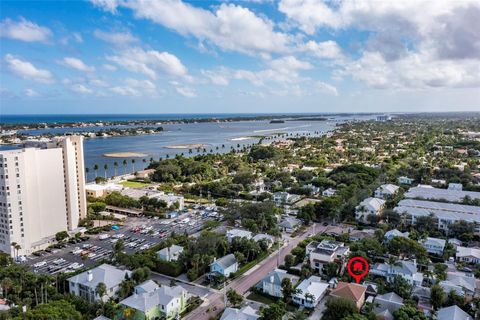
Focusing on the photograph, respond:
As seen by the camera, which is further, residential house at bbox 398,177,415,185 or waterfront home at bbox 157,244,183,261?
residential house at bbox 398,177,415,185

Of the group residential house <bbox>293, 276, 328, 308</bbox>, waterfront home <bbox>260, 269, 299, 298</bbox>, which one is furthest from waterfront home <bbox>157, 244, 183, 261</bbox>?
residential house <bbox>293, 276, 328, 308</bbox>

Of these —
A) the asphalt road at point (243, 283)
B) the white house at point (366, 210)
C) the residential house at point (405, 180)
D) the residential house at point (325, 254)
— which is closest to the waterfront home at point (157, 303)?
the asphalt road at point (243, 283)

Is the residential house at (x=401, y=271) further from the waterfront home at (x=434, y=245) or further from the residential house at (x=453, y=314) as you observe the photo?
the waterfront home at (x=434, y=245)

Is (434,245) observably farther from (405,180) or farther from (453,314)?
(405,180)

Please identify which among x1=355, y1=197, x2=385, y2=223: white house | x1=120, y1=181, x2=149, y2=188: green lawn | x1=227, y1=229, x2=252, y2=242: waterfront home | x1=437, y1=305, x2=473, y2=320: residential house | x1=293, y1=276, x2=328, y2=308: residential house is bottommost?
x1=293, y1=276, x2=328, y2=308: residential house

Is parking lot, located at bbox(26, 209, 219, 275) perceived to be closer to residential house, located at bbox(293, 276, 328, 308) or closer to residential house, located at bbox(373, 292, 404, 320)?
residential house, located at bbox(293, 276, 328, 308)

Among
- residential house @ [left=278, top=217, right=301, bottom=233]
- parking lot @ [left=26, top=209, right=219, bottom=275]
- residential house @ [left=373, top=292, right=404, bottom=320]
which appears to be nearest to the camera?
residential house @ [left=373, top=292, right=404, bottom=320]

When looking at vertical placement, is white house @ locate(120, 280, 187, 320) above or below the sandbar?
below
